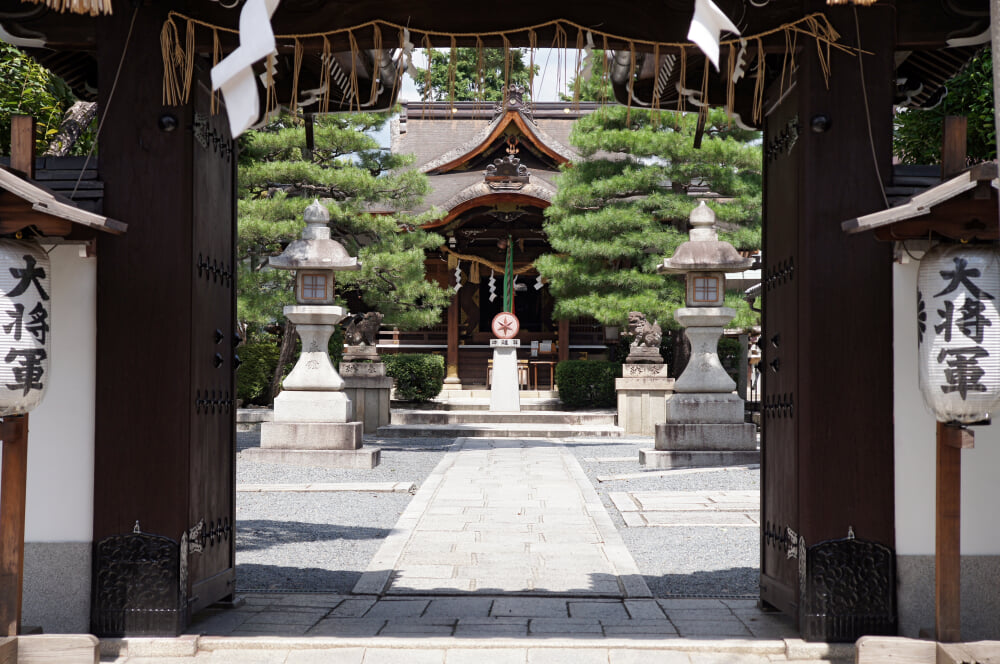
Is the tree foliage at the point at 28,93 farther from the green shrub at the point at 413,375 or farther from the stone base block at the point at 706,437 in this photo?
the green shrub at the point at 413,375

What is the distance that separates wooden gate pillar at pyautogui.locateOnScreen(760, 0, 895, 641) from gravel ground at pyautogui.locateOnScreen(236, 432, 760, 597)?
1492mm

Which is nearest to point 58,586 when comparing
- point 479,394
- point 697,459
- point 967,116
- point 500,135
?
point 967,116

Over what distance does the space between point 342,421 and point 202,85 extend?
8293 millimetres

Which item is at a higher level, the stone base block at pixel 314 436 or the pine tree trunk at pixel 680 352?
the pine tree trunk at pixel 680 352

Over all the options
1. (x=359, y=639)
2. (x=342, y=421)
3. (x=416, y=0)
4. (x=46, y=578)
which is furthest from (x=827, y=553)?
(x=342, y=421)

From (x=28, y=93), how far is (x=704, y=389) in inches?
366

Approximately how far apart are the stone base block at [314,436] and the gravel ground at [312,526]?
0.36 meters

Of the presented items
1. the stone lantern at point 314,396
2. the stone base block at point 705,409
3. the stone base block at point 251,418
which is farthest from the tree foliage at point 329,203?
the stone base block at point 705,409

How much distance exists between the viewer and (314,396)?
41.1 feet

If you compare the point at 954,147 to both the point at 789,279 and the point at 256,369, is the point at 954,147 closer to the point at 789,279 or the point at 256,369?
the point at 789,279

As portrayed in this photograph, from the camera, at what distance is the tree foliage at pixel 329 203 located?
1480 cm

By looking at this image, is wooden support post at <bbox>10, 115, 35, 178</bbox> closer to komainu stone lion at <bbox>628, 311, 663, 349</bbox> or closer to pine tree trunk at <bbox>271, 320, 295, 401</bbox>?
pine tree trunk at <bbox>271, 320, 295, 401</bbox>

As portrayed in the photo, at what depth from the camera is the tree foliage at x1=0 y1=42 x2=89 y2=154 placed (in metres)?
5.86

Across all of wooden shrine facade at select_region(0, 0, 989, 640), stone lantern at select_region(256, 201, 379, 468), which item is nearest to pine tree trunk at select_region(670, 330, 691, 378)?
stone lantern at select_region(256, 201, 379, 468)
